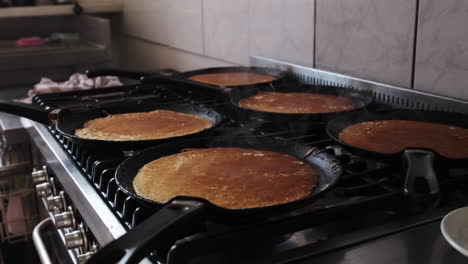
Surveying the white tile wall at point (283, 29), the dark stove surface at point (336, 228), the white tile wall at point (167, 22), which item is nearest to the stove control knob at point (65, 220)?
the dark stove surface at point (336, 228)

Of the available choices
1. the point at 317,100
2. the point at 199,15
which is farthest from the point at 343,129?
the point at 199,15

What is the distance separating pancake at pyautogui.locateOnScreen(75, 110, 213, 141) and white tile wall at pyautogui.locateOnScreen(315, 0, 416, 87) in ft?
1.45

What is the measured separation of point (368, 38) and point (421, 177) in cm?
67

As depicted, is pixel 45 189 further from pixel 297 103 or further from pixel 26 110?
pixel 297 103

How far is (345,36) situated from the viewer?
1.36 m

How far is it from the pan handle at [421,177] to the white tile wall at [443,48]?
43 cm

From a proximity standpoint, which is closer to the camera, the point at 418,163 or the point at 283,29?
the point at 418,163

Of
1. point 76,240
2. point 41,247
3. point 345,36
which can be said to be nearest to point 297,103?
point 345,36

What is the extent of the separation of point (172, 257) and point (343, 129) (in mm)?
541

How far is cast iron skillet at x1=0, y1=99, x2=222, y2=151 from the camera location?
97cm

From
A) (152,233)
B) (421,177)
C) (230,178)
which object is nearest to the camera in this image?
(152,233)

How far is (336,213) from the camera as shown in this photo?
664mm

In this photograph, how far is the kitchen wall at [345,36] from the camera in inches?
42.9

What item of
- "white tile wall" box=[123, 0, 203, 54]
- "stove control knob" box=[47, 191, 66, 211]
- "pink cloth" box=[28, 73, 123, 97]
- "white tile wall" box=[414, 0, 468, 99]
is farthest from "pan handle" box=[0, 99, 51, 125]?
"white tile wall" box=[123, 0, 203, 54]
